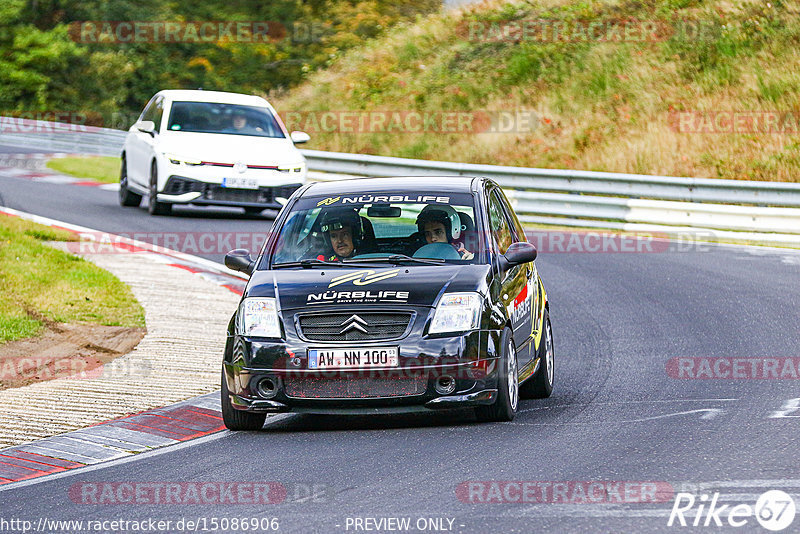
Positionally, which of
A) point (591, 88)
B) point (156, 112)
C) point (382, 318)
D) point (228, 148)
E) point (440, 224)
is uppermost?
point (591, 88)

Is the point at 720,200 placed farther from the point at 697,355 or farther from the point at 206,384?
the point at 206,384

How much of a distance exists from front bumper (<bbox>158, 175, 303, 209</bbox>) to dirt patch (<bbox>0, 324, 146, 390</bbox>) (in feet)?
24.6

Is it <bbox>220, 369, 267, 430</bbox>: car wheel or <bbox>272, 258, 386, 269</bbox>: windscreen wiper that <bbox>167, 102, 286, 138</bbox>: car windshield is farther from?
<bbox>220, 369, 267, 430</bbox>: car wheel

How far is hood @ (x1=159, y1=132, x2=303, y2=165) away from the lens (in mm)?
19828

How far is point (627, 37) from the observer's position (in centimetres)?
3331

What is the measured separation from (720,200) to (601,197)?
2262 mm

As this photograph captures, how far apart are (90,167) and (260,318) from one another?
23.9 metres

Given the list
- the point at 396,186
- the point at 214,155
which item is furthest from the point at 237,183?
Answer: the point at 396,186

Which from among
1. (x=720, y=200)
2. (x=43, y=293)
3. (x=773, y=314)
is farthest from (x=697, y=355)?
(x=720, y=200)
